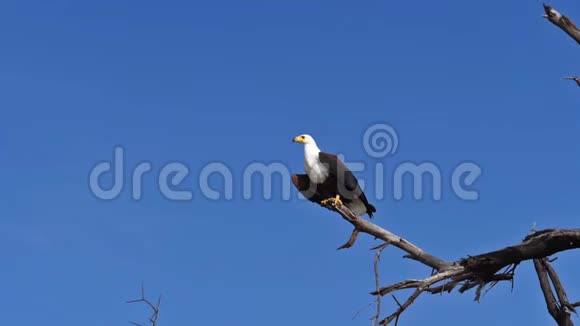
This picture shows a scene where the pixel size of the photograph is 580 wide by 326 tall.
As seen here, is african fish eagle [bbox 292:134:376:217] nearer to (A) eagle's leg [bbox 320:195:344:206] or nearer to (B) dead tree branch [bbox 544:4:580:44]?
(A) eagle's leg [bbox 320:195:344:206]

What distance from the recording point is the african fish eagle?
10.3m

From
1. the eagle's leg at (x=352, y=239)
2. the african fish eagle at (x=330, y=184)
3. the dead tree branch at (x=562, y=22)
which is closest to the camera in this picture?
the dead tree branch at (x=562, y=22)

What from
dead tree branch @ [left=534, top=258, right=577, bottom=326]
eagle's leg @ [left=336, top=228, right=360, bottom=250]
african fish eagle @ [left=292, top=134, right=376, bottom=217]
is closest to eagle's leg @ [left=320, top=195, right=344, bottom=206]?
african fish eagle @ [left=292, top=134, right=376, bottom=217]

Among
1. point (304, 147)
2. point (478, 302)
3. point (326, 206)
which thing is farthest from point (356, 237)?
point (304, 147)

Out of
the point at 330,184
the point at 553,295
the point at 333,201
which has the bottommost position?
the point at 553,295

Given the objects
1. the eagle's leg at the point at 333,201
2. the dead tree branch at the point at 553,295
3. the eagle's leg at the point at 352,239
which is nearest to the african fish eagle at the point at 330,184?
the eagle's leg at the point at 333,201

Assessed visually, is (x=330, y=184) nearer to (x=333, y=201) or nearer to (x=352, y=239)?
(x=333, y=201)

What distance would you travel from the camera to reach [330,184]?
1053 cm

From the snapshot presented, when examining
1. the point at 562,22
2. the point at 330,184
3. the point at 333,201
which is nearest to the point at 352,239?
the point at 333,201

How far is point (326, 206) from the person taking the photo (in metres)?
10.1

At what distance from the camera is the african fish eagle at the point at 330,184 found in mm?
Answer: 10266

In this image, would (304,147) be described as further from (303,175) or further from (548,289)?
(548,289)

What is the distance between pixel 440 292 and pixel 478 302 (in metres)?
0.43

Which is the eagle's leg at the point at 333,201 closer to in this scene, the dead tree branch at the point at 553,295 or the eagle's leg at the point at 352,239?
the eagle's leg at the point at 352,239
